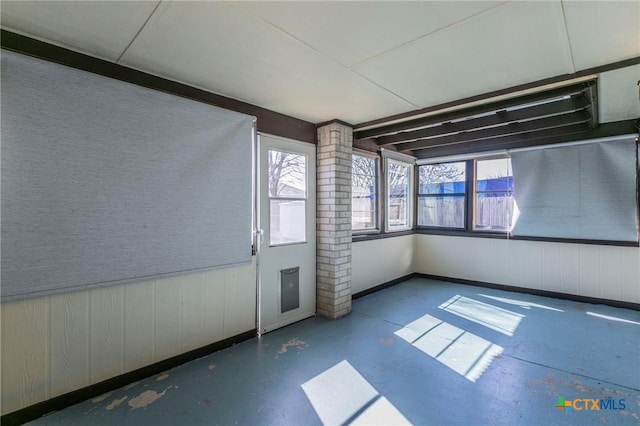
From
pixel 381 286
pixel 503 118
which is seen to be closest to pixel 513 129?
pixel 503 118

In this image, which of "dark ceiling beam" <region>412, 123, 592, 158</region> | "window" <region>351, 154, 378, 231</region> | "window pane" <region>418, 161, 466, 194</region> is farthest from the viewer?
"window pane" <region>418, 161, 466, 194</region>

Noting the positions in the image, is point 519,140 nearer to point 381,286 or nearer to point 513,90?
point 513,90

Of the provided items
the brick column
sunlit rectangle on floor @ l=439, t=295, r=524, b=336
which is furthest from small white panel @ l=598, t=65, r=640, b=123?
sunlit rectangle on floor @ l=439, t=295, r=524, b=336

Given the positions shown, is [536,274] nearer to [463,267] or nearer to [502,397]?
[463,267]

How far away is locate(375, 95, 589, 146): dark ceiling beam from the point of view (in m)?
3.03

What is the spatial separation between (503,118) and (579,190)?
6.71ft

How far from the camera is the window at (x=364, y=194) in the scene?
4684 mm

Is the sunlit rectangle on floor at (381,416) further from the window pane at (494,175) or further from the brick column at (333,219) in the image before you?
the window pane at (494,175)

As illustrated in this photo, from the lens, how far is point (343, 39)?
193cm

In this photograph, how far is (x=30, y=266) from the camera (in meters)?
1.91

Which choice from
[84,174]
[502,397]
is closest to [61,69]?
[84,174]

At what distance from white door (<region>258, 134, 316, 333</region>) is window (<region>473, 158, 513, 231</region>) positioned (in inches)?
129

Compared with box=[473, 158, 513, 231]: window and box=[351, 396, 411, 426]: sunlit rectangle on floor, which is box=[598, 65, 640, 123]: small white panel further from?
box=[351, 396, 411, 426]: sunlit rectangle on floor

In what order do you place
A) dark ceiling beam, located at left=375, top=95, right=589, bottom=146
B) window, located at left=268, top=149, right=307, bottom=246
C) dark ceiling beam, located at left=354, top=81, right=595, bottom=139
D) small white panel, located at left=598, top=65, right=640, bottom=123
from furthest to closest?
window, located at left=268, top=149, right=307, bottom=246
dark ceiling beam, located at left=375, top=95, right=589, bottom=146
dark ceiling beam, located at left=354, top=81, right=595, bottom=139
small white panel, located at left=598, top=65, right=640, bottom=123
